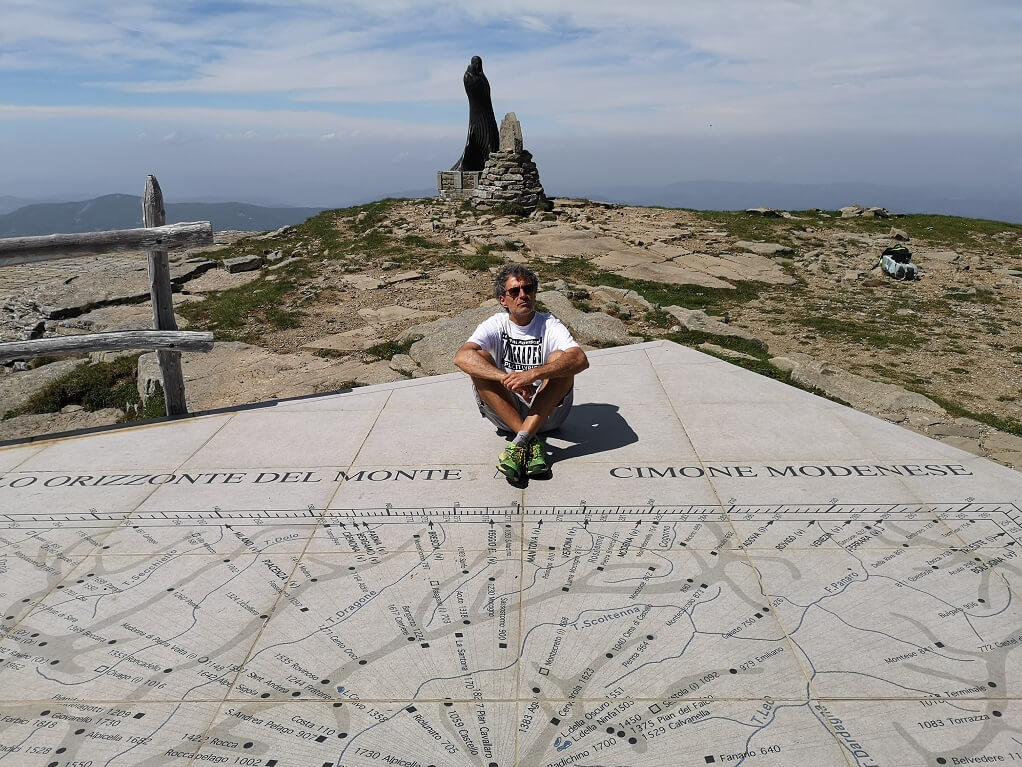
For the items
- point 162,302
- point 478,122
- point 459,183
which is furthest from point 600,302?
point 478,122

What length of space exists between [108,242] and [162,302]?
25.6 inches

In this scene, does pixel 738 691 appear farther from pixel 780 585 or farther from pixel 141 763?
pixel 141 763

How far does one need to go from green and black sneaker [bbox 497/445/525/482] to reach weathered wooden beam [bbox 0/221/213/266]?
3.49m

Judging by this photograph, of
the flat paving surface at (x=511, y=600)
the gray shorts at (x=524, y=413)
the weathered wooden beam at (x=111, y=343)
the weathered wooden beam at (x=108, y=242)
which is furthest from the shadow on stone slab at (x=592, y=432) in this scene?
the weathered wooden beam at (x=108, y=242)

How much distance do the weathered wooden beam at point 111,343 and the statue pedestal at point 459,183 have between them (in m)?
20.6

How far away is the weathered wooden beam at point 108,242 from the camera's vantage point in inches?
243

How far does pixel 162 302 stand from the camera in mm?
6477

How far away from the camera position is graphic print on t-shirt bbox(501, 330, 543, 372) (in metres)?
5.01

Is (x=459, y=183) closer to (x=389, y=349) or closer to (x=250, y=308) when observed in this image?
(x=250, y=308)

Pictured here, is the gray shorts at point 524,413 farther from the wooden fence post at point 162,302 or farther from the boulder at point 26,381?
the boulder at point 26,381

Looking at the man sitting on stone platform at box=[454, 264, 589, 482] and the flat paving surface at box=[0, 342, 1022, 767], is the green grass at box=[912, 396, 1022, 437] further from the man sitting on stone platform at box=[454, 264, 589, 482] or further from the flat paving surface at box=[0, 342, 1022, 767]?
the man sitting on stone platform at box=[454, 264, 589, 482]

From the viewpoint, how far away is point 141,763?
2.60 metres

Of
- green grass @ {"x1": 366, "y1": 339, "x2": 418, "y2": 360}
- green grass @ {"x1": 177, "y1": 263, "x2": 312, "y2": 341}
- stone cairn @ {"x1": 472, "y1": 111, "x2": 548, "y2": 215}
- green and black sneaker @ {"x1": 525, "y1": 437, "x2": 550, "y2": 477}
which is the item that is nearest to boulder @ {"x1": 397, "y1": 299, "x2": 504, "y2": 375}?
green grass @ {"x1": 366, "y1": 339, "x2": 418, "y2": 360}

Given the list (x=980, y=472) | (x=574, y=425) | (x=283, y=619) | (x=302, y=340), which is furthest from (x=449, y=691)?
(x=302, y=340)
